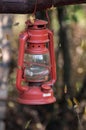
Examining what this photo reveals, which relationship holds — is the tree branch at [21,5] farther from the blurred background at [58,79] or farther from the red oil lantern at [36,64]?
the blurred background at [58,79]

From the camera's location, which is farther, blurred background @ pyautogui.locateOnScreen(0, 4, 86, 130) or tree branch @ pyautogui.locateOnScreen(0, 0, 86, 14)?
blurred background @ pyautogui.locateOnScreen(0, 4, 86, 130)

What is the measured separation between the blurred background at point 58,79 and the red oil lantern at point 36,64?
289cm

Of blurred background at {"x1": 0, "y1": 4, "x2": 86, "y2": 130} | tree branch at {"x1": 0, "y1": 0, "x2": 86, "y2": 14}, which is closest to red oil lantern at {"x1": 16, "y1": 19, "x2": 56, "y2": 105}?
tree branch at {"x1": 0, "y1": 0, "x2": 86, "y2": 14}

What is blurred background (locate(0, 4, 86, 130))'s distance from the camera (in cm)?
663

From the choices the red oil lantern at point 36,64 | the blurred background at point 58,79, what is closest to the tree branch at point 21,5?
the red oil lantern at point 36,64

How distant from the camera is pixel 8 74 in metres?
6.87

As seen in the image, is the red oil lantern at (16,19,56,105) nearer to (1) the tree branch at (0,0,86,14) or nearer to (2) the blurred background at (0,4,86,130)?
(1) the tree branch at (0,0,86,14)

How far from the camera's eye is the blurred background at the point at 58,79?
6629mm

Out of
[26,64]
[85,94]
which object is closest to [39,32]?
[26,64]

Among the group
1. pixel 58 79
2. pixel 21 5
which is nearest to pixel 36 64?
pixel 21 5

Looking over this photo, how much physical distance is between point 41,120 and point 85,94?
0.79m

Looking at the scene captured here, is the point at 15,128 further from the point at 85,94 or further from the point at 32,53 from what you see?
the point at 32,53

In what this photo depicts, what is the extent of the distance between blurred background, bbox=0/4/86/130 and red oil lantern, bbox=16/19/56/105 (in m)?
2.89

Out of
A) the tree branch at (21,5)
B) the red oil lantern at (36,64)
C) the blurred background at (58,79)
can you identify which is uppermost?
the tree branch at (21,5)
